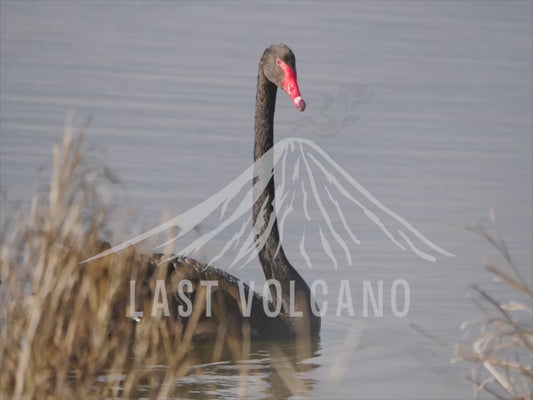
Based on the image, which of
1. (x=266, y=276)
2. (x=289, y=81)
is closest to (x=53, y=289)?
(x=266, y=276)

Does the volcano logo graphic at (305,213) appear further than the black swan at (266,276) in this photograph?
Yes

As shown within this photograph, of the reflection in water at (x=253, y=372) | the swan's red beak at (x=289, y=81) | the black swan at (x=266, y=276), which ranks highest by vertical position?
the swan's red beak at (x=289, y=81)

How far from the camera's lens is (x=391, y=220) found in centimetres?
1030

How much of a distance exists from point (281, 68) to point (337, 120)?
15.9 feet

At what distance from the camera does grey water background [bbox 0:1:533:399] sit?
8.24 meters

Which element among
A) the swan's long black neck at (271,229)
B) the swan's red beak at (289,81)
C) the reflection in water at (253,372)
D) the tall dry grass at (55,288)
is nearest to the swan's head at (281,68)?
the swan's red beak at (289,81)

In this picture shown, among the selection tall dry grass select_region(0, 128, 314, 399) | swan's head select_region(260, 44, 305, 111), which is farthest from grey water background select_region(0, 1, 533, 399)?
swan's head select_region(260, 44, 305, 111)

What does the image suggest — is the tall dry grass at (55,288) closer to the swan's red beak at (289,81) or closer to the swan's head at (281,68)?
the swan's red beak at (289,81)

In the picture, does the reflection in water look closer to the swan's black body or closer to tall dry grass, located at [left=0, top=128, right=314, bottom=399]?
the swan's black body

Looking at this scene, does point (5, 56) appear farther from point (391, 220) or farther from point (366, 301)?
point (366, 301)

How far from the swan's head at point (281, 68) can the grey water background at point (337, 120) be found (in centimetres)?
106

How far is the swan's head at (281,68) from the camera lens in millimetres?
8328

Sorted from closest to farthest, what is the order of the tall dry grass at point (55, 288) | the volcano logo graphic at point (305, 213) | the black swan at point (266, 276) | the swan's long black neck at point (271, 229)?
the tall dry grass at point (55, 288) < the black swan at point (266, 276) < the swan's long black neck at point (271, 229) < the volcano logo graphic at point (305, 213)

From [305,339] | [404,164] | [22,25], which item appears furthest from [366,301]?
[22,25]
